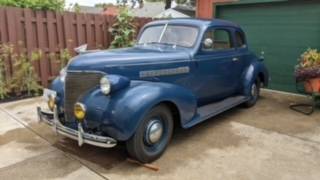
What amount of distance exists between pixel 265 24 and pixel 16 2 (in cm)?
597

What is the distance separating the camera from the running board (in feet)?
14.2

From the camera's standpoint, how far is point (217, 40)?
18.0 feet

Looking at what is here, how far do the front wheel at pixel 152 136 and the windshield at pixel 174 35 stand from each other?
1303mm

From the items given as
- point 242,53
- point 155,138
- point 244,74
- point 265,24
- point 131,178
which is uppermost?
point 265,24

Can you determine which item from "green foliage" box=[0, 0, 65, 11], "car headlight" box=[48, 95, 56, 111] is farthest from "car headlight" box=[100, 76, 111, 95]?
"green foliage" box=[0, 0, 65, 11]

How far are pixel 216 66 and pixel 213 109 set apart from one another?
716 mm

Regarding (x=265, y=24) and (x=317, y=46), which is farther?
(x=265, y=24)

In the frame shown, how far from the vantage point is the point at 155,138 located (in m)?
3.76

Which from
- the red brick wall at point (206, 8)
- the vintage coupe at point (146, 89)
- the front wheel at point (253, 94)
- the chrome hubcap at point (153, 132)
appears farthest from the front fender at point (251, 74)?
the red brick wall at point (206, 8)

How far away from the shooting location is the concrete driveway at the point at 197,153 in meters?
3.45

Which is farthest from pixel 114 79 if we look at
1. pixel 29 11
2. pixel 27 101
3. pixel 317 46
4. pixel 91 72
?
pixel 317 46

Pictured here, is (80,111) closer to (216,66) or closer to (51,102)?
(51,102)

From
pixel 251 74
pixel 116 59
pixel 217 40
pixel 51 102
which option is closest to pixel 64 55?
pixel 51 102

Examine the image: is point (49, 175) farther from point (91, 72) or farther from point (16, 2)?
point (16, 2)
